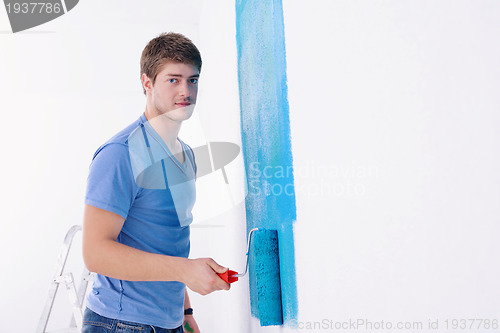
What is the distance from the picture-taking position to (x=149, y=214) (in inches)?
40.1

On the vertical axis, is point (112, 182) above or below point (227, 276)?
above

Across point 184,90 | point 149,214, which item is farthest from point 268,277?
point 184,90

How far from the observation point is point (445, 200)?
0.34 meters

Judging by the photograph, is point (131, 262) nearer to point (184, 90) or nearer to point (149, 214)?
point (149, 214)

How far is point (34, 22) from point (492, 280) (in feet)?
11.4

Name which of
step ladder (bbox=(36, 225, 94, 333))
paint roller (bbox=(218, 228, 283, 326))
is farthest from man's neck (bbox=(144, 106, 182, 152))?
step ladder (bbox=(36, 225, 94, 333))

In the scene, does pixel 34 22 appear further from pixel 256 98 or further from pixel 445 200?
pixel 445 200

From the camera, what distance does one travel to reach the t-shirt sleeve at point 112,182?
865mm

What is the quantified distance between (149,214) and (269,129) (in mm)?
373

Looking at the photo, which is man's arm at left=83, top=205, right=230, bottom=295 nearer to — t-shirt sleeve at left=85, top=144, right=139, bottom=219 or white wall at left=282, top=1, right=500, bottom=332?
t-shirt sleeve at left=85, top=144, right=139, bottom=219

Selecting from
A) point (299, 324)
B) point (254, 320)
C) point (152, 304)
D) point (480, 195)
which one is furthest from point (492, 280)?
point (254, 320)

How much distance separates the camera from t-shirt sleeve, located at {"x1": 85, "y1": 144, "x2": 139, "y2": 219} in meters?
0.87

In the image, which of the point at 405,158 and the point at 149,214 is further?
the point at 149,214

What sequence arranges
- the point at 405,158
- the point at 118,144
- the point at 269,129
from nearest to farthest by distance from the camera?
the point at 405,158 < the point at 118,144 < the point at 269,129
